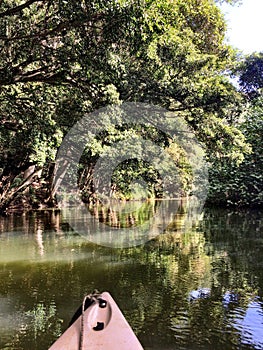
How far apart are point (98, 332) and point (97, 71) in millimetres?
5472

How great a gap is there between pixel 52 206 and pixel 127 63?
28.2 feet

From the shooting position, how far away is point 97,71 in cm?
642

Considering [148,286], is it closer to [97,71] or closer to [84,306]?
[84,306]

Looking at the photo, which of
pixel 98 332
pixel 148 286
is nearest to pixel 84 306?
pixel 98 332

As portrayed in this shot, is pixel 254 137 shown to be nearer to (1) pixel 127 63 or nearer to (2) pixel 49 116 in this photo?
(1) pixel 127 63

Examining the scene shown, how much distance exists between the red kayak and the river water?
1377 millimetres

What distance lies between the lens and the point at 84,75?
6.68 metres

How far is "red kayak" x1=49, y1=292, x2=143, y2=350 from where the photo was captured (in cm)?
140

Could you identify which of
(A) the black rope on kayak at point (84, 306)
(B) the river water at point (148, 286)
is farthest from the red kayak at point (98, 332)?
(B) the river water at point (148, 286)

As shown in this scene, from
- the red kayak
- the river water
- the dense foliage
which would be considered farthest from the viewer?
the dense foliage

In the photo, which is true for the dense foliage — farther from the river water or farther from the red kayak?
the red kayak

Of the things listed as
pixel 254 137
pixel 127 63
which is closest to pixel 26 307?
pixel 127 63

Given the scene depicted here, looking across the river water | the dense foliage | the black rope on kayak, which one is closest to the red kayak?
the black rope on kayak

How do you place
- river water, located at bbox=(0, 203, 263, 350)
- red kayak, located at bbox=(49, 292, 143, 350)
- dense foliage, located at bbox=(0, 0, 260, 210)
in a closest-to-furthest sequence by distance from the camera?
red kayak, located at bbox=(49, 292, 143, 350) < river water, located at bbox=(0, 203, 263, 350) < dense foliage, located at bbox=(0, 0, 260, 210)
